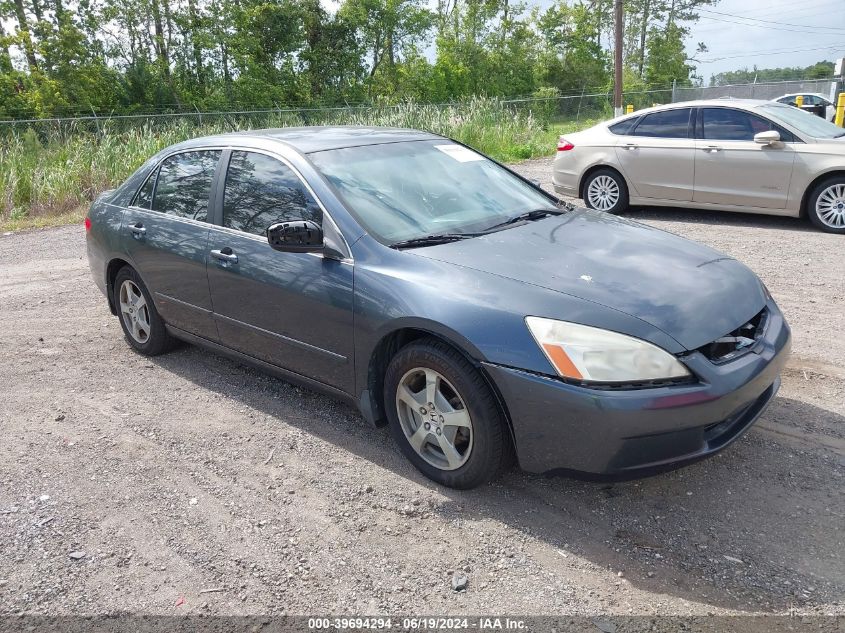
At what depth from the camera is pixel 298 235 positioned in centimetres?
363

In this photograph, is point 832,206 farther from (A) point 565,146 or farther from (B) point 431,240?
(B) point 431,240

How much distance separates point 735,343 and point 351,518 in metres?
1.87

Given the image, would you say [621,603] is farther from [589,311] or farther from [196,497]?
[196,497]

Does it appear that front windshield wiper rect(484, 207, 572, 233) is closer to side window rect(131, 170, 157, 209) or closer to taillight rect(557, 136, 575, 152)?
side window rect(131, 170, 157, 209)

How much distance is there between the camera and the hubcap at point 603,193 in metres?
9.84

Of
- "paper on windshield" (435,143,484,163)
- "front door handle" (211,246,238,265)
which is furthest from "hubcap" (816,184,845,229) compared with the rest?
"front door handle" (211,246,238,265)

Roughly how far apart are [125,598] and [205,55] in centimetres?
3492

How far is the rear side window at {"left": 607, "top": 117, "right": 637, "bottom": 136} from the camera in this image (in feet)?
32.0

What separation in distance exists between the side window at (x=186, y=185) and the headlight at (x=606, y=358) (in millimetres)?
2576

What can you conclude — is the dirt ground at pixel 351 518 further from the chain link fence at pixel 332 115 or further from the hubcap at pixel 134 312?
the chain link fence at pixel 332 115

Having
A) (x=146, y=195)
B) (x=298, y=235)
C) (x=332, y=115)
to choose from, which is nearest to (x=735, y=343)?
(x=298, y=235)

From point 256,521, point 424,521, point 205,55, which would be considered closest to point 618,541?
point 424,521

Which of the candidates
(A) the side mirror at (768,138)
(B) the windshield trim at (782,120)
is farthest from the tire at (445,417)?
(B) the windshield trim at (782,120)

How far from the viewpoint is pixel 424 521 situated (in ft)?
10.5
